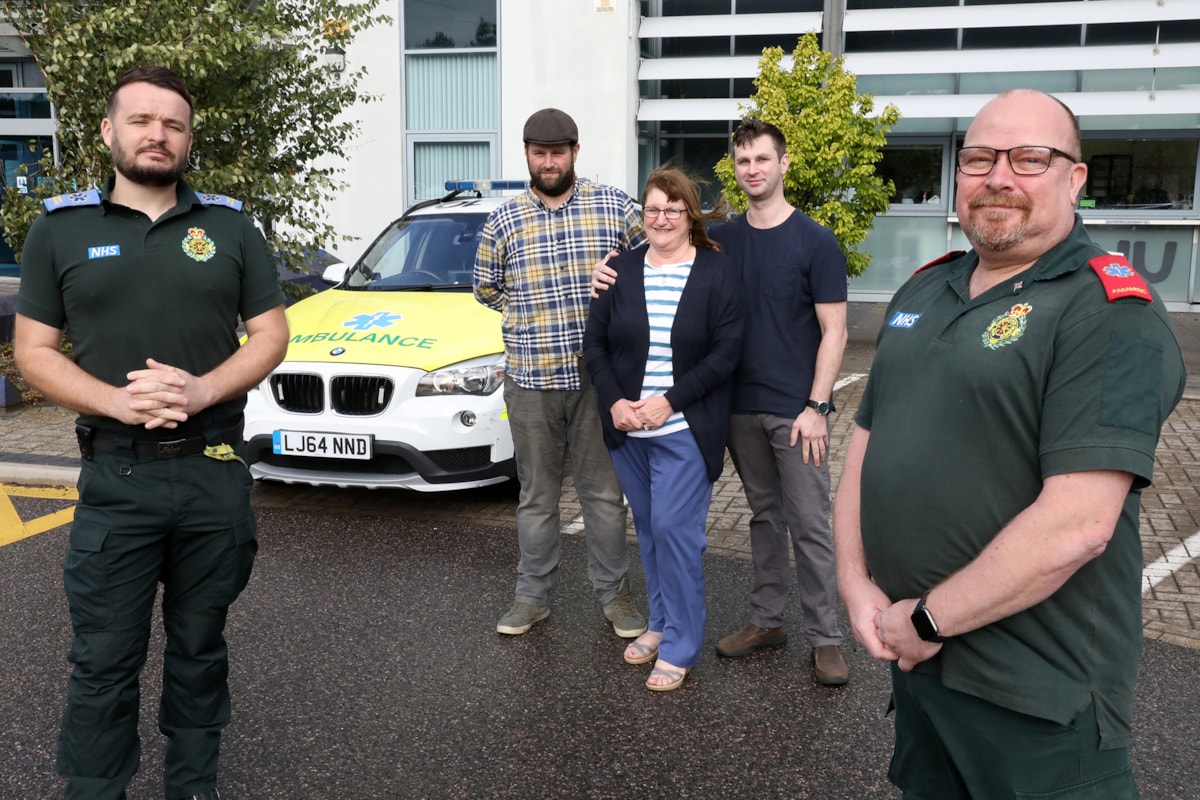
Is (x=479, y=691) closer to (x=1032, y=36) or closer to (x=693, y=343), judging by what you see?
(x=693, y=343)

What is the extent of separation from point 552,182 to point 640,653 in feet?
6.21

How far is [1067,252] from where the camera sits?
1917mm

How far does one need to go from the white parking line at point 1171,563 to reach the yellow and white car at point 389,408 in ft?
10.5

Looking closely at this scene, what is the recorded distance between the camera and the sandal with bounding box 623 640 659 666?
425 cm

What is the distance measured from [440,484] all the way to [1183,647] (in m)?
3.54

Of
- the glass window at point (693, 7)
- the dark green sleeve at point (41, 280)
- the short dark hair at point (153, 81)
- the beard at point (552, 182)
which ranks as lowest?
the dark green sleeve at point (41, 280)

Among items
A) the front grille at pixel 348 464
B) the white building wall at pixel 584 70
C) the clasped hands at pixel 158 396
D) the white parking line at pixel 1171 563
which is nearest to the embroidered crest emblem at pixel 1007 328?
the clasped hands at pixel 158 396

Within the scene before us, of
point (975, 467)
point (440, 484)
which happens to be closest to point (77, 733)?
point (975, 467)

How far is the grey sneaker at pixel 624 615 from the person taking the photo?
4.48 m

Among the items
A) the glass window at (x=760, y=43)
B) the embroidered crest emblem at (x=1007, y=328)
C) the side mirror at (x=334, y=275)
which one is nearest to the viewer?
the embroidered crest emblem at (x=1007, y=328)

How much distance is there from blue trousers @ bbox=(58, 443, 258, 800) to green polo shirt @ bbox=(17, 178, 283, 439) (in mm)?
158

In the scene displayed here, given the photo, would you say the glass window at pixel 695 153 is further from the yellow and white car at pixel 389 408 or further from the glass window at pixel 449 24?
the yellow and white car at pixel 389 408

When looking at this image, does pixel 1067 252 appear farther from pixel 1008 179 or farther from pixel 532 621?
pixel 532 621

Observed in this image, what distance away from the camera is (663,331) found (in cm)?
399
